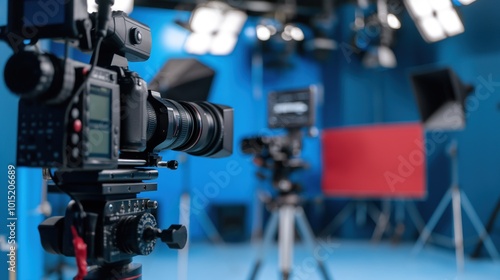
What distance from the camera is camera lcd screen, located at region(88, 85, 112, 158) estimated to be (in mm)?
824

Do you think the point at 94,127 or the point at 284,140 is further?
the point at 284,140

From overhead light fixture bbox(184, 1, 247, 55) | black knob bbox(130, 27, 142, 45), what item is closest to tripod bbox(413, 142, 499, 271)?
black knob bbox(130, 27, 142, 45)

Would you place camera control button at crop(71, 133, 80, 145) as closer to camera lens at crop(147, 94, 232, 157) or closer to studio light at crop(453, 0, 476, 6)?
camera lens at crop(147, 94, 232, 157)

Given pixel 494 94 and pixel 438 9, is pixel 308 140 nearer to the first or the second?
pixel 438 9

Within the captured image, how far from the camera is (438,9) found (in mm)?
2734

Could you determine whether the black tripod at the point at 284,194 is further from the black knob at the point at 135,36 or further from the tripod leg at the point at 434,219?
the tripod leg at the point at 434,219

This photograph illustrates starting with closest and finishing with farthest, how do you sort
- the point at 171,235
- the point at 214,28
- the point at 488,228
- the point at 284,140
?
the point at 171,235
the point at 488,228
the point at 284,140
the point at 214,28

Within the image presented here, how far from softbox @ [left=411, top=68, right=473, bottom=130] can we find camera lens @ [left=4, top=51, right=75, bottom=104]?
2.10 metres

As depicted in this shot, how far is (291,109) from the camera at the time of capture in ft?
8.50

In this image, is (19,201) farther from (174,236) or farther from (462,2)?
(462,2)

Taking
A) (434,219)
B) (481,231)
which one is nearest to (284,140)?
(481,231)

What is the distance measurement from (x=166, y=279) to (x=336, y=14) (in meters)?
3.56

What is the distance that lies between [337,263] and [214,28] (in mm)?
2514

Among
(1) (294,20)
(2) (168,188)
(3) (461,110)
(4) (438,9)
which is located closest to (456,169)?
(3) (461,110)
